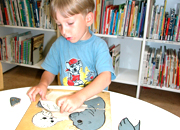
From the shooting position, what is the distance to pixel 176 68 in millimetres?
1611

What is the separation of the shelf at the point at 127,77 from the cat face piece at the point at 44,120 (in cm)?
121

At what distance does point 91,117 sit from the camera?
0.60 metres

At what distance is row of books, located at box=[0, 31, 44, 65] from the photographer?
6.63 feet

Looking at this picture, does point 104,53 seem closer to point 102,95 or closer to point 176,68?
point 102,95

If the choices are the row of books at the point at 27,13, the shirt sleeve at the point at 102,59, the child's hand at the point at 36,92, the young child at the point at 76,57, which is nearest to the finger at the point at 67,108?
the young child at the point at 76,57

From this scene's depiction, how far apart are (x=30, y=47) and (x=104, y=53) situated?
1365 mm

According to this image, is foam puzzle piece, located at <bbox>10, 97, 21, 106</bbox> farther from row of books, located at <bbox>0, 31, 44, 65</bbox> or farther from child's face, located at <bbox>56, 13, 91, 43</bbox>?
row of books, located at <bbox>0, 31, 44, 65</bbox>

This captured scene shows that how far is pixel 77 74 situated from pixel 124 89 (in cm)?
116

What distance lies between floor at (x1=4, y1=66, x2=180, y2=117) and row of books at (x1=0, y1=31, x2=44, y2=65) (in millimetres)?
220

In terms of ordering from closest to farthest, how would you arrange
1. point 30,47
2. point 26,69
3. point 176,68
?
point 176,68 < point 30,47 < point 26,69

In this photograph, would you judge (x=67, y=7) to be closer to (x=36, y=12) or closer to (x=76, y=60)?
(x=76, y=60)

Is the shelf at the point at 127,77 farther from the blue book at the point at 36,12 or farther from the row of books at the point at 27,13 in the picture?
the blue book at the point at 36,12

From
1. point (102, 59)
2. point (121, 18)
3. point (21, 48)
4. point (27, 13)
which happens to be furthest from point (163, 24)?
point (21, 48)

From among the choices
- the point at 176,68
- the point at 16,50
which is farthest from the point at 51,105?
the point at 16,50
